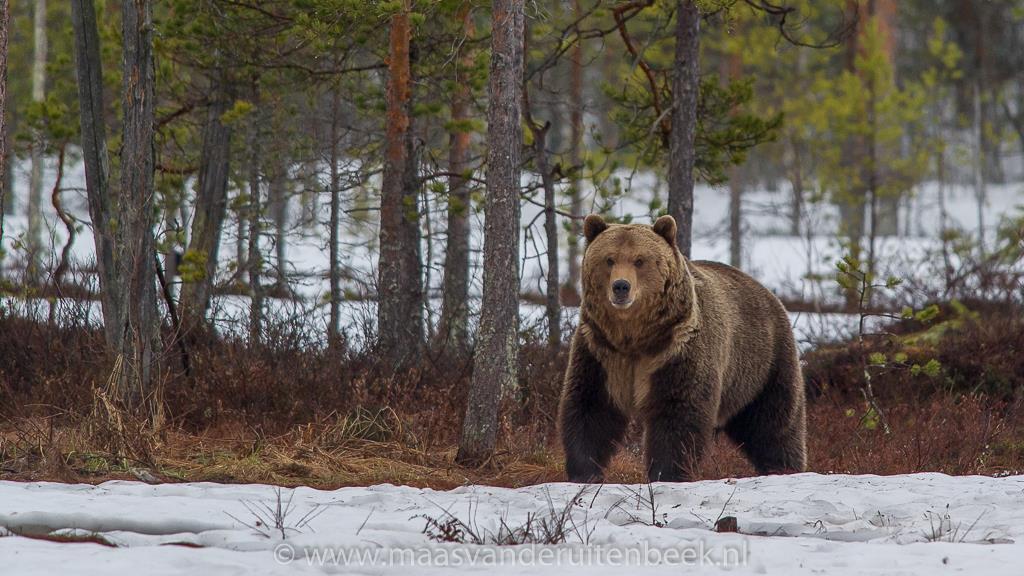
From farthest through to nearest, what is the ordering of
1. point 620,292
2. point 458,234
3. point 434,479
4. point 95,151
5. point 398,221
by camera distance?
point 458,234 → point 398,221 → point 95,151 → point 434,479 → point 620,292

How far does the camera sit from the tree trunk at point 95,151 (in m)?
7.95

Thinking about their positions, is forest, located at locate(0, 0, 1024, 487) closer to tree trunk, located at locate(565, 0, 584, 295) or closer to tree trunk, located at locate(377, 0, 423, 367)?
tree trunk, located at locate(377, 0, 423, 367)

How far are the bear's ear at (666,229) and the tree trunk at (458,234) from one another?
3053 mm

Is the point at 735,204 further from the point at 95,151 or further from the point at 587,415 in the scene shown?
the point at 587,415

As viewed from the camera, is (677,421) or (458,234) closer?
(677,421)

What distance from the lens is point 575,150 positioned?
13.3m

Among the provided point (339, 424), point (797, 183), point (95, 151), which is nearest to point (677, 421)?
point (339, 424)

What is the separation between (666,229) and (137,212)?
3.78 m

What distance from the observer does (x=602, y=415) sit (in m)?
6.61

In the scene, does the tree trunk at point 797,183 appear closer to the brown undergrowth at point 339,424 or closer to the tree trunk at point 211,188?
the brown undergrowth at point 339,424

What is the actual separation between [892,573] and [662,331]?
95.1 inches

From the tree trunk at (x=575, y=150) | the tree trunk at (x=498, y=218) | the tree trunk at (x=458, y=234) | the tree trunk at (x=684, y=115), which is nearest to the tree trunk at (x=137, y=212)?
the tree trunk at (x=498, y=218)

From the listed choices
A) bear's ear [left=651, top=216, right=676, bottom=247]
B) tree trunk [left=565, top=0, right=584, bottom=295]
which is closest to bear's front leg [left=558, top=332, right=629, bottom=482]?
bear's ear [left=651, top=216, right=676, bottom=247]

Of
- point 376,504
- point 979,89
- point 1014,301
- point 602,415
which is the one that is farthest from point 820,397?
point 979,89
